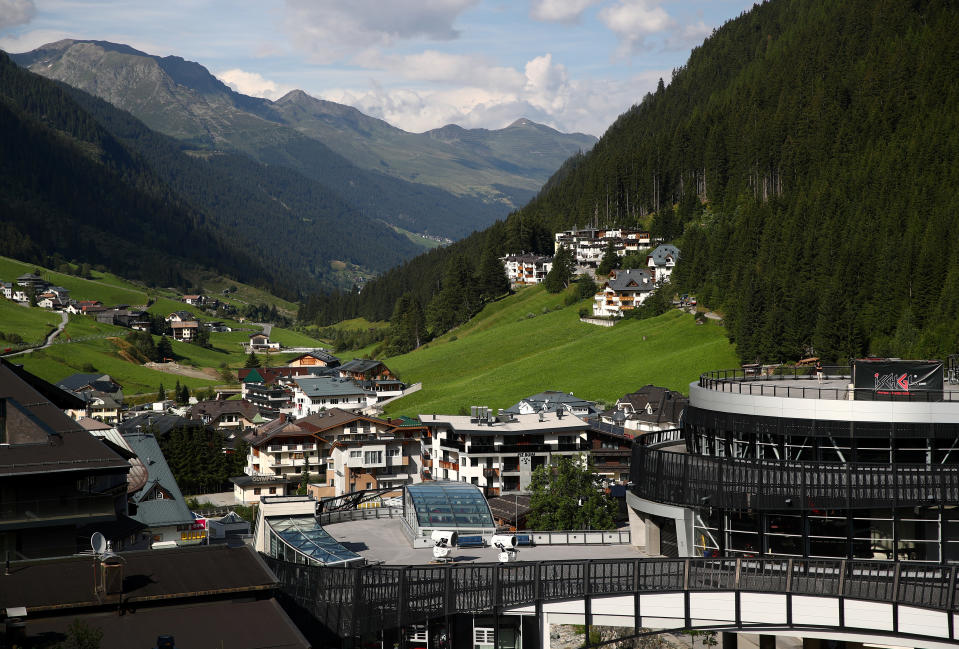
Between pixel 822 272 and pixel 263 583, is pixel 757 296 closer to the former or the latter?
pixel 822 272

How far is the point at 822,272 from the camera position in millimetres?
137125

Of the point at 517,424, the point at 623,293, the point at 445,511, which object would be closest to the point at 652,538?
the point at 445,511

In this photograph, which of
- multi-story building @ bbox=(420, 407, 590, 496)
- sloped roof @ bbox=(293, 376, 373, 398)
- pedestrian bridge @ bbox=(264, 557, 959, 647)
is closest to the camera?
pedestrian bridge @ bbox=(264, 557, 959, 647)

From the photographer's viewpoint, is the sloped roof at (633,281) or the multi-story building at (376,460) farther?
the sloped roof at (633,281)

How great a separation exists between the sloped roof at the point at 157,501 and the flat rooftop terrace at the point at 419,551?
2262 cm

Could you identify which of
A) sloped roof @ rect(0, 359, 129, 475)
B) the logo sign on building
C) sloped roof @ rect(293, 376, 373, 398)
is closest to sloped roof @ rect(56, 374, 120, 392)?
sloped roof @ rect(293, 376, 373, 398)

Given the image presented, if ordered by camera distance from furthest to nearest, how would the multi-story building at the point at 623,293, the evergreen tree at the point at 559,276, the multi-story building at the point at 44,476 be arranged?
the evergreen tree at the point at 559,276, the multi-story building at the point at 623,293, the multi-story building at the point at 44,476

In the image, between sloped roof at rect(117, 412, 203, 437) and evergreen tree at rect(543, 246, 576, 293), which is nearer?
sloped roof at rect(117, 412, 203, 437)

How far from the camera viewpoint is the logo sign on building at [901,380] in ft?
134

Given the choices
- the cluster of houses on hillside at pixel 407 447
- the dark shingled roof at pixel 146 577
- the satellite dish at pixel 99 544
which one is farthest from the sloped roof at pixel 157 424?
the satellite dish at pixel 99 544

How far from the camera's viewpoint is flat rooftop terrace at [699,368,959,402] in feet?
135

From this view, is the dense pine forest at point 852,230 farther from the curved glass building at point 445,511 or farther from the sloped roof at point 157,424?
the curved glass building at point 445,511

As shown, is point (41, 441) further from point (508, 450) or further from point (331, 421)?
point (331, 421)

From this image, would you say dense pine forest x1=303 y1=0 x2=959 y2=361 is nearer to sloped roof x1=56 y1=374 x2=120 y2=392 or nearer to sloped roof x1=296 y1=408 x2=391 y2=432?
sloped roof x1=296 y1=408 x2=391 y2=432
